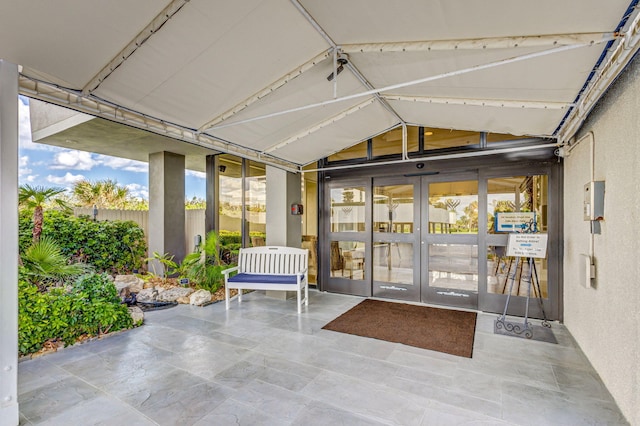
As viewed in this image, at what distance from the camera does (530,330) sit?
3826 millimetres

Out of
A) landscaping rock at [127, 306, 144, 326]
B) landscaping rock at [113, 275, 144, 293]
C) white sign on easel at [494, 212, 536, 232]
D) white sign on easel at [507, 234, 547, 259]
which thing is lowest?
landscaping rock at [127, 306, 144, 326]

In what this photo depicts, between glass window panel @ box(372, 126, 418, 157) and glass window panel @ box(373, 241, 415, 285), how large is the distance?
5.34 feet

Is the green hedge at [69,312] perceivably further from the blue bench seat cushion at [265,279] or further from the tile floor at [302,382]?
the blue bench seat cushion at [265,279]

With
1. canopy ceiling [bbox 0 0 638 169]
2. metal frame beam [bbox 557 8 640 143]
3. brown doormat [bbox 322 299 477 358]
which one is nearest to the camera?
metal frame beam [bbox 557 8 640 143]

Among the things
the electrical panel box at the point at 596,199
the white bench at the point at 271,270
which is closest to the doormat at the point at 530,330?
the electrical panel box at the point at 596,199

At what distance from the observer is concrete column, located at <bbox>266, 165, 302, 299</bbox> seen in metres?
5.54

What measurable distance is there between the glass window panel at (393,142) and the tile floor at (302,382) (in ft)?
10.0

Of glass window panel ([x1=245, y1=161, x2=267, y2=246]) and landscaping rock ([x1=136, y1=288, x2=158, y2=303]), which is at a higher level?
glass window panel ([x1=245, y1=161, x2=267, y2=246])

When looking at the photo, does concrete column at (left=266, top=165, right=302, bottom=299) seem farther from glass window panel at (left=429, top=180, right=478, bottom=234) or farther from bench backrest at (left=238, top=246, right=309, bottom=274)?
glass window panel at (left=429, top=180, right=478, bottom=234)

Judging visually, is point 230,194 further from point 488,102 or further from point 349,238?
point 488,102

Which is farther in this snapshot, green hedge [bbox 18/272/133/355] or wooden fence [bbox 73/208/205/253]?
wooden fence [bbox 73/208/205/253]

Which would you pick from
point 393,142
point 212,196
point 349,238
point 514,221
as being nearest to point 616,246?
point 514,221

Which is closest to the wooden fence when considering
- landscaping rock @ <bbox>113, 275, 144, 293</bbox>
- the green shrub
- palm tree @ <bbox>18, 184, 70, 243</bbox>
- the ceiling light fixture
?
landscaping rock @ <bbox>113, 275, 144, 293</bbox>

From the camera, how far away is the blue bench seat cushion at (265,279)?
184 inches
